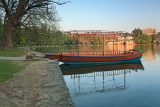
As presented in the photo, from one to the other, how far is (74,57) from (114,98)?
48.7 ft

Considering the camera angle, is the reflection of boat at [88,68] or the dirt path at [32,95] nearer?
the dirt path at [32,95]

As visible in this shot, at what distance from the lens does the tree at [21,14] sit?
2933cm

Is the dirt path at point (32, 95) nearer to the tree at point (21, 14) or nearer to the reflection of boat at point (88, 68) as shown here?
the reflection of boat at point (88, 68)

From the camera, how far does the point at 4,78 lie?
34.1ft

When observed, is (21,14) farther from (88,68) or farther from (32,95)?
(32,95)

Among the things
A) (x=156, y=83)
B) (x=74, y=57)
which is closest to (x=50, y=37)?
(x=74, y=57)

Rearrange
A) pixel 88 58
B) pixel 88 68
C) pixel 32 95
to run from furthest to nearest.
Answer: pixel 88 58
pixel 88 68
pixel 32 95

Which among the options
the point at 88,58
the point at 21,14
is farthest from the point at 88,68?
the point at 21,14

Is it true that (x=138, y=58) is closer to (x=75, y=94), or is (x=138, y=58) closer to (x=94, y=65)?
(x=94, y=65)

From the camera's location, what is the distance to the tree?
2933cm

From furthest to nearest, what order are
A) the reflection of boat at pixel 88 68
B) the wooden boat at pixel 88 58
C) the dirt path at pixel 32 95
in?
the wooden boat at pixel 88 58, the reflection of boat at pixel 88 68, the dirt path at pixel 32 95

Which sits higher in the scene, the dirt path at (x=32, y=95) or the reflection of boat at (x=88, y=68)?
the dirt path at (x=32, y=95)

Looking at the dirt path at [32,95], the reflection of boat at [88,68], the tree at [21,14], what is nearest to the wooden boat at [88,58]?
the reflection of boat at [88,68]

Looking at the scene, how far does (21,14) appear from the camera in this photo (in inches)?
1168
